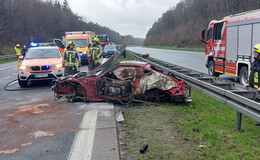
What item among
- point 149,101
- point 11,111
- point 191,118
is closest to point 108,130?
point 191,118

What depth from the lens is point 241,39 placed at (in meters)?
11.0

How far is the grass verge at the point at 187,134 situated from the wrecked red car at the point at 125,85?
17.7 inches

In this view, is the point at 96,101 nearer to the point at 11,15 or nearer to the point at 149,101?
the point at 149,101

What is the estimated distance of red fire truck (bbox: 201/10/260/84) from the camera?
1032 cm

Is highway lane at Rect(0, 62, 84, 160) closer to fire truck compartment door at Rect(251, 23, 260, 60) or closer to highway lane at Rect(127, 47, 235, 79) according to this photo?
fire truck compartment door at Rect(251, 23, 260, 60)

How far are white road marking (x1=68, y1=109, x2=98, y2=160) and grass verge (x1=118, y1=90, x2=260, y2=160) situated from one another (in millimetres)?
553

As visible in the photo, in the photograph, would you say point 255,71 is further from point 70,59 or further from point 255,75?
point 70,59

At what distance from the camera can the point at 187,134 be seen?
492 cm

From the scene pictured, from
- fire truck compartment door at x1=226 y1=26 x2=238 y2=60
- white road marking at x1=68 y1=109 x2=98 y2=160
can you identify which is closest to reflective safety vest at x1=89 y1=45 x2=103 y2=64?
white road marking at x1=68 y1=109 x2=98 y2=160

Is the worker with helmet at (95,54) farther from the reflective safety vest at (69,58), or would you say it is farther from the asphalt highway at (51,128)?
the asphalt highway at (51,128)

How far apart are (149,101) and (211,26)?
8.27 m

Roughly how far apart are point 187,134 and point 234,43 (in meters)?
7.89

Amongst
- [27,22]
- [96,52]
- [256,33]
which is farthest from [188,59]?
[27,22]

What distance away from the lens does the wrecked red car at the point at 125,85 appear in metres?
7.17
